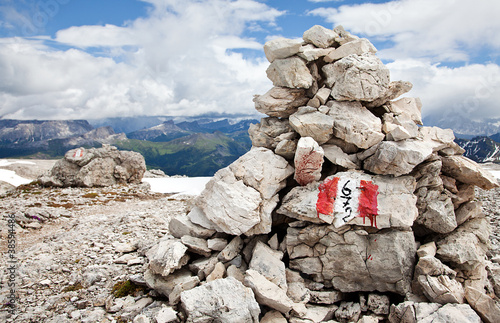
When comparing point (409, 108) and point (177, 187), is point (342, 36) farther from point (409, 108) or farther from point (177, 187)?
point (177, 187)

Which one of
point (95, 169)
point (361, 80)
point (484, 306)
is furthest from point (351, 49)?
point (95, 169)

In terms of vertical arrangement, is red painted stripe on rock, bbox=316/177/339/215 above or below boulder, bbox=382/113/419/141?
below

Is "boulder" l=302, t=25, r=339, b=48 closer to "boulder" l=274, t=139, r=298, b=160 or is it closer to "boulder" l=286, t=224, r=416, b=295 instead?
"boulder" l=274, t=139, r=298, b=160

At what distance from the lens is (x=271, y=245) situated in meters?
15.7

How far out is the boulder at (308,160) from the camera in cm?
1516

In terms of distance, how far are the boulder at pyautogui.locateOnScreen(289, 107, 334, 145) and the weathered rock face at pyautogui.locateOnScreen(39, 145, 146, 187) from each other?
138 ft

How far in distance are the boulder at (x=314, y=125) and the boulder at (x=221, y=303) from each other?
9348mm

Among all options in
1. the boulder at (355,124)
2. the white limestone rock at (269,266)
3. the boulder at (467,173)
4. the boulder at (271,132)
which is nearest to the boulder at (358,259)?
the white limestone rock at (269,266)

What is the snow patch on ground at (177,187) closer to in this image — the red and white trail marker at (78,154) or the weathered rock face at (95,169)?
the weathered rock face at (95,169)

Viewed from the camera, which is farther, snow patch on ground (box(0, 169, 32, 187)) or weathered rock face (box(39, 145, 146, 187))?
snow patch on ground (box(0, 169, 32, 187))

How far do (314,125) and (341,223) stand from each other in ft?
18.9

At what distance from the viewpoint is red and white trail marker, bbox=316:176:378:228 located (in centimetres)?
1472

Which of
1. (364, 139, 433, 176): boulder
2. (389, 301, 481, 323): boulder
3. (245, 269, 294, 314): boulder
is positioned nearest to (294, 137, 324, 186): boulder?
(364, 139, 433, 176): boulder

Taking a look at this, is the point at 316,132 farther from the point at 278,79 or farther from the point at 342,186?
the point at 278,79
